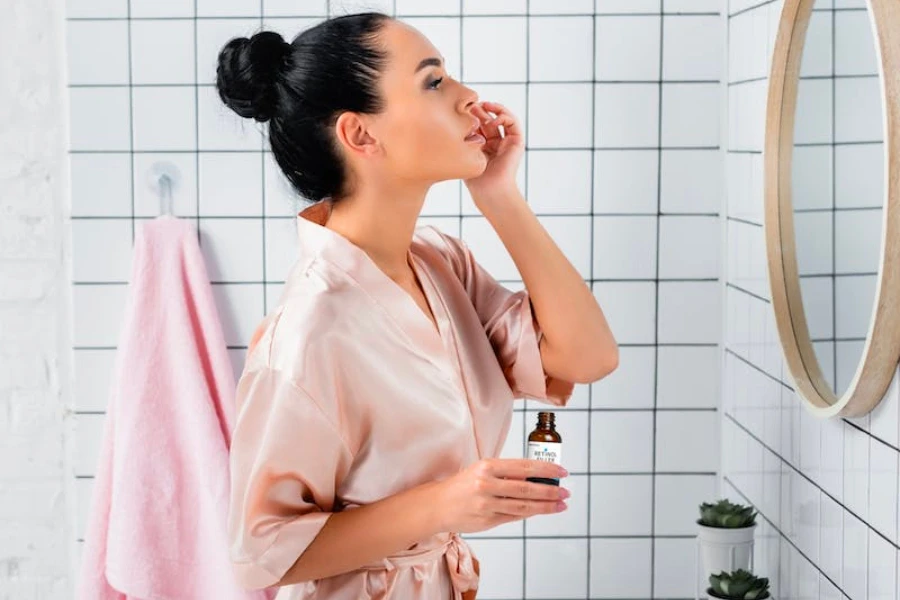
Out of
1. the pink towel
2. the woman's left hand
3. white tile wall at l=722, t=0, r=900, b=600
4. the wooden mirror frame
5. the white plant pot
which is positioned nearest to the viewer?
the wooden mirror frame

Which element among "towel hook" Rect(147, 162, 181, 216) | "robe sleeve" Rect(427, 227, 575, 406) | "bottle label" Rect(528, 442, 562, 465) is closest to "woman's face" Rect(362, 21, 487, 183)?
"robe sleeve" Rect(427, 227, 575, 406)

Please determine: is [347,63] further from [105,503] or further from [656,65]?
[105,503]

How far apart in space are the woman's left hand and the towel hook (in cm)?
70

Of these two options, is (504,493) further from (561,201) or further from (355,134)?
(561,201)

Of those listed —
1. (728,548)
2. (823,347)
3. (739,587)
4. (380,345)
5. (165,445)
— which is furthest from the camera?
(165,445)

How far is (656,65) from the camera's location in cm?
203

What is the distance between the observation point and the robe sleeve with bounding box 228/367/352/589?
1299mm

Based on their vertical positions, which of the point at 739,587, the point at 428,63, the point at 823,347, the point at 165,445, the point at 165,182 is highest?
the point at 428,63

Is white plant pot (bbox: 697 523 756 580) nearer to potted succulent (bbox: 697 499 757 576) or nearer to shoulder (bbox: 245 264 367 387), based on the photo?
potted succulent (bbox: 697 499 757 576)

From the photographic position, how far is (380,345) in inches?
54.1

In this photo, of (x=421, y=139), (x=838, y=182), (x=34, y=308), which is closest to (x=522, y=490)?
(x=421, y=139)

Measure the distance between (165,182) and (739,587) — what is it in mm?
1136

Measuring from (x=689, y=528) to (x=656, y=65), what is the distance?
803 millimetres

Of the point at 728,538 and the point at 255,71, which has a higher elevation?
the point at 255,71
